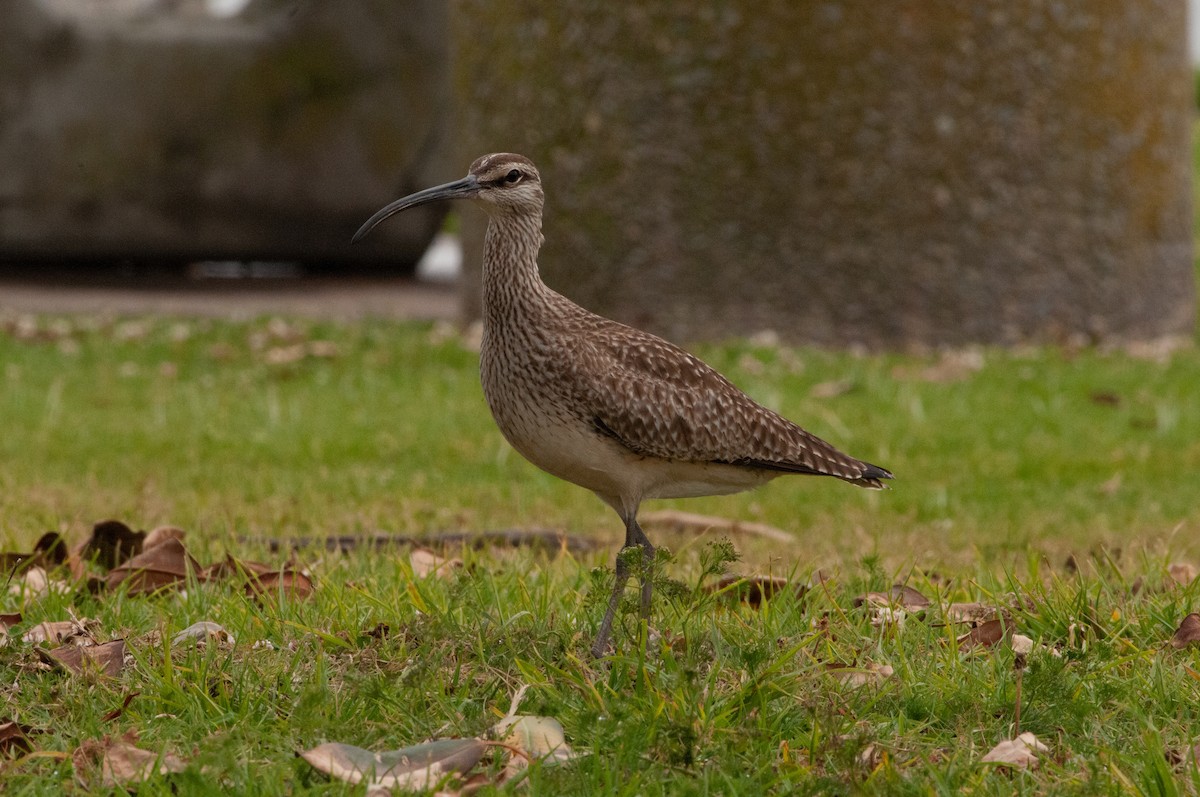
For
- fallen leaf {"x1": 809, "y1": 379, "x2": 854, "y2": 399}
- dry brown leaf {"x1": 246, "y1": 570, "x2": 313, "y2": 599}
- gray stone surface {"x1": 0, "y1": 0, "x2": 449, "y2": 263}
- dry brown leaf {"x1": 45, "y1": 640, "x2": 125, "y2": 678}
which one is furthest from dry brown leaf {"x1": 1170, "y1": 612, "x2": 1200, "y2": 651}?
gray stone surface {"x1": 0, "y1": 0, "x2": 449, "y2": 263}

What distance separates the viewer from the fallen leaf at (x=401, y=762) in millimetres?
3338

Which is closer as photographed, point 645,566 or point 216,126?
point 645,566

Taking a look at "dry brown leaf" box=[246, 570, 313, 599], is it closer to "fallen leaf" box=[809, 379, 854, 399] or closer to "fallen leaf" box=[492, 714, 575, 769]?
"fallen leaf" box=[492, 714, 575, 769]

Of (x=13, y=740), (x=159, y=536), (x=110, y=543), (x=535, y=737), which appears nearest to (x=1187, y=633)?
(x=535, y=737)

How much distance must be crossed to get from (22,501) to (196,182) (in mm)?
9311

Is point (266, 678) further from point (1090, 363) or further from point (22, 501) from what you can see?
point (1090, 363)

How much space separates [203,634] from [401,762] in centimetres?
100

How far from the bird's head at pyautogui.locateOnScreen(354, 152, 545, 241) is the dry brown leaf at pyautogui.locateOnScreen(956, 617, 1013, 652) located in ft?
5.51

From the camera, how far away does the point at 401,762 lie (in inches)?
135

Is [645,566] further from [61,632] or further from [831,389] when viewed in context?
[831,389]

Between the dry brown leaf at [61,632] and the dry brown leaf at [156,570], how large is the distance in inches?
16.8

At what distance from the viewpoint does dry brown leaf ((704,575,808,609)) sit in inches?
180

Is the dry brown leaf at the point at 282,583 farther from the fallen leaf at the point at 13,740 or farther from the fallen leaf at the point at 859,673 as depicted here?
the fallen leaf at the point at 859,673

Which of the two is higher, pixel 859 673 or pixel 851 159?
pixel 851 159
